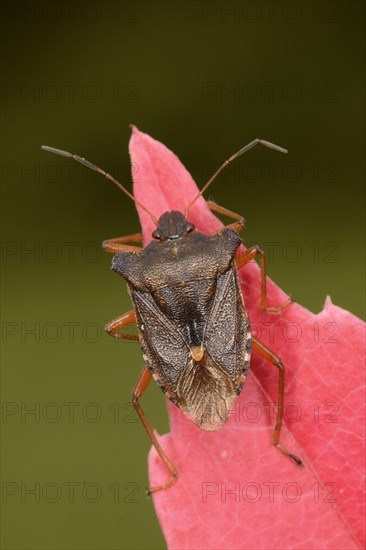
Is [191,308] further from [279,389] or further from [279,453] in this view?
[279,453]

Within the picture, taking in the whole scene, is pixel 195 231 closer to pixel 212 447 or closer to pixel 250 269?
pixel 250 269

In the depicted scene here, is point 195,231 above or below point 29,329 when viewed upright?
above

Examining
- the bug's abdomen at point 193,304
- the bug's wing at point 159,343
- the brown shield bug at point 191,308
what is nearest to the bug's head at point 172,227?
the brown shield bug at point 191,308

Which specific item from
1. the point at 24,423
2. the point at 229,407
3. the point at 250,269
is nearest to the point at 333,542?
the point at 229,407

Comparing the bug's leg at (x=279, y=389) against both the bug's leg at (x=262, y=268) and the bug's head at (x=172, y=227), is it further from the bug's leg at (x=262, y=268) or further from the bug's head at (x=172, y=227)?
the bug's head at (x=172, y=227)

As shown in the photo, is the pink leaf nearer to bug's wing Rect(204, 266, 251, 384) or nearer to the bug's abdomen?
bug's wing Rect(204, 266, 251, 384)

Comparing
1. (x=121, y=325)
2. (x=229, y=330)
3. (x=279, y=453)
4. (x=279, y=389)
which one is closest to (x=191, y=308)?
(x=229, y=330)
